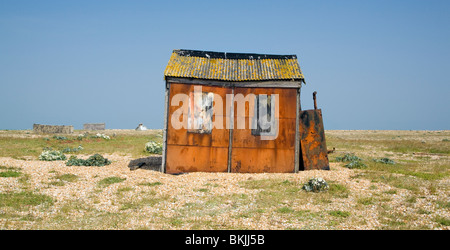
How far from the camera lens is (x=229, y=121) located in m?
17.3

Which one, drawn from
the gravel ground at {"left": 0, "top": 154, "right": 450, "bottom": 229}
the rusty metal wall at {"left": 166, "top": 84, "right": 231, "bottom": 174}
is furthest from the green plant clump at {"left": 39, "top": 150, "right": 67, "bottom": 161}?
the rusty metal wall at {"left": 166, "top": 84, "right": 231, "bottom": 174}

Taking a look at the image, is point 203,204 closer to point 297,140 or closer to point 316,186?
point 316,186

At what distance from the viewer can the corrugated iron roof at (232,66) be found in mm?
17422

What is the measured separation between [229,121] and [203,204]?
653cm

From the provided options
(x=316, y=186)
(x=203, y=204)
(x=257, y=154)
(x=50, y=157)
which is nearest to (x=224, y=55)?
(x=257, y=154)

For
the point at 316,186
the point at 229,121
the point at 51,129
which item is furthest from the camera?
the point at 51,129

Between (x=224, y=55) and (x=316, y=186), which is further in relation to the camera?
(x=224, y=55)

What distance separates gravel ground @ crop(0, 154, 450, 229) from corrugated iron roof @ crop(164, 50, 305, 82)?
519 centimetres

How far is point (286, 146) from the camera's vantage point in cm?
1744

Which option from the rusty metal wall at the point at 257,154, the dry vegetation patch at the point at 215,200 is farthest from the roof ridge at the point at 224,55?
the dry vegetation patch at the point at 215,200

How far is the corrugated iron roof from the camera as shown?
17422 mm
